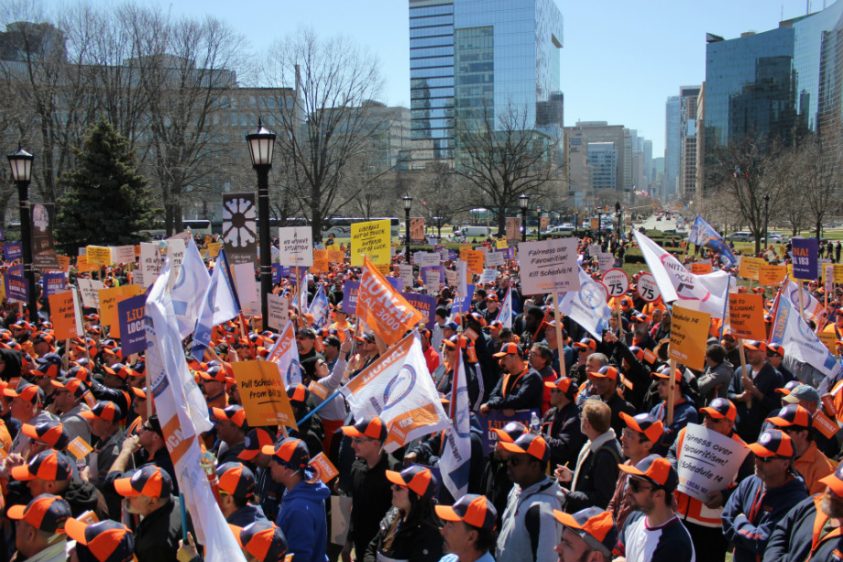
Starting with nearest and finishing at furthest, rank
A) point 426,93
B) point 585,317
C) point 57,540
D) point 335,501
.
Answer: point 57,540 → point 335,501 → point 585,317 → point 426,93

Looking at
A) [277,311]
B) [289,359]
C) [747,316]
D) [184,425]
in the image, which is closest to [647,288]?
[747,316]

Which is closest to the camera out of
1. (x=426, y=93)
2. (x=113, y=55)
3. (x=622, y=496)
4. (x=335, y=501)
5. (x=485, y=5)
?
(x=622, y=496)

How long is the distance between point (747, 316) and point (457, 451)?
5.16m

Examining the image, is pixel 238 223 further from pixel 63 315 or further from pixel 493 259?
pixel 493 259

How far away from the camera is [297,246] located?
1385 cm

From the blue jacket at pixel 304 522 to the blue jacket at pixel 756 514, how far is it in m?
2.73

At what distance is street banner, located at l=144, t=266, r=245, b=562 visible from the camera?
365cm

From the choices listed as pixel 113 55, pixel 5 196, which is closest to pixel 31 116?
pixel 5 196

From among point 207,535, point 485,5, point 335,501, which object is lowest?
point 335,501

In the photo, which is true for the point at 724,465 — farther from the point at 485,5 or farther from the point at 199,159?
the point at 485,5

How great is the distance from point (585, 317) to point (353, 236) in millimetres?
4969

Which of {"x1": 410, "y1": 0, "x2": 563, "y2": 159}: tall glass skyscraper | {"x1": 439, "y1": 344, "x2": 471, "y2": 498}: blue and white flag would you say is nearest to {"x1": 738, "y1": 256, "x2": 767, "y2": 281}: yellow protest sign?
{"x1": 439, "y1": 344, "x2": 471, "y2": 498}: blue and white flag

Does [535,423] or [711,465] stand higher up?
[711,465]

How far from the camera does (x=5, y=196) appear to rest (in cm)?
4109
